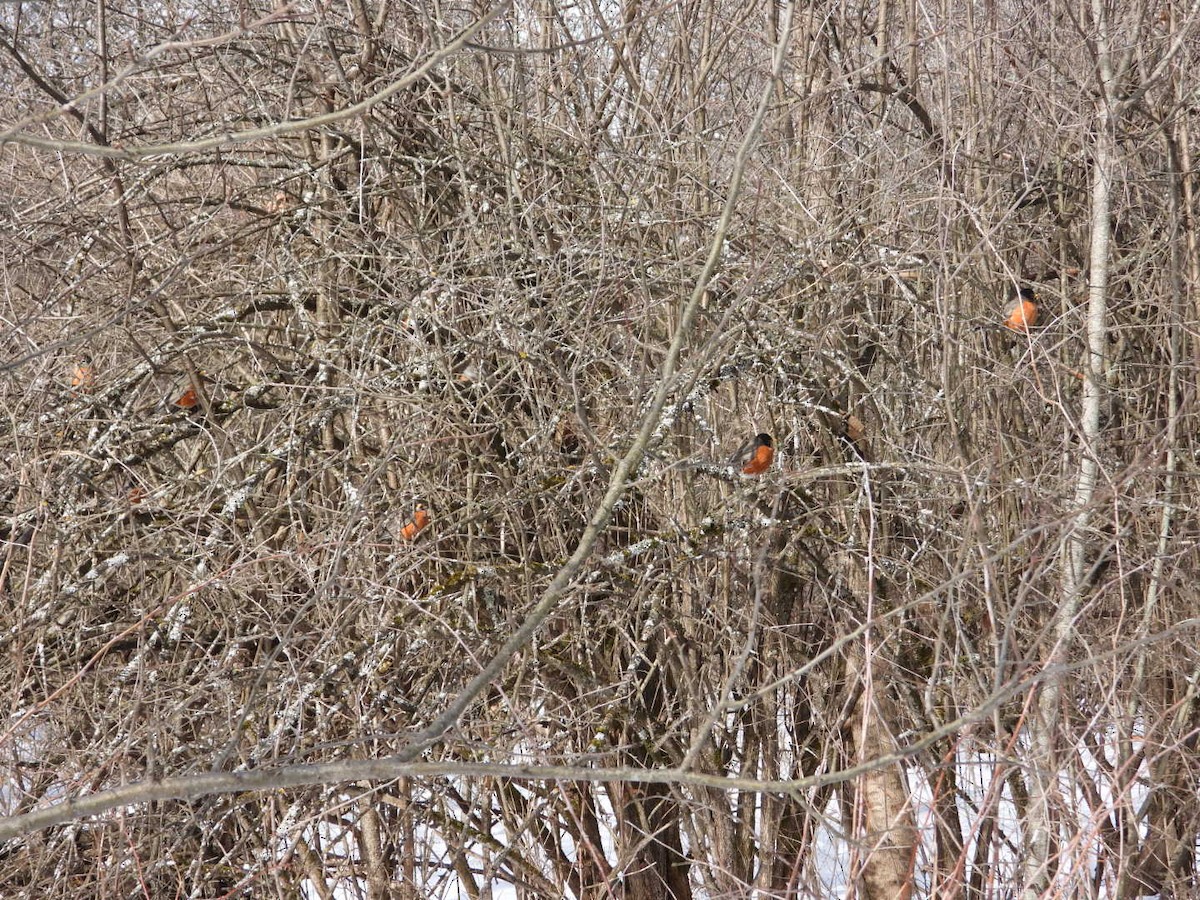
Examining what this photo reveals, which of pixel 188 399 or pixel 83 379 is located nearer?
pixel 83 379

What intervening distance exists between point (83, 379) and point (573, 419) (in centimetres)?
170

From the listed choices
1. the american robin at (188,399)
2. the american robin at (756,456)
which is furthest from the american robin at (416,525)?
the american robin at (756,456)

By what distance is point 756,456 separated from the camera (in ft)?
14.2

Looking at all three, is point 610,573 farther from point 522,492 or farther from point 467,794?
point 467,794

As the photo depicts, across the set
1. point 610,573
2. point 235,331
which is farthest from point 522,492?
point 235,331

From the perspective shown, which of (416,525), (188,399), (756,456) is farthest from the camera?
(188,399)

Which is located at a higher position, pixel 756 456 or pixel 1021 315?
pixel 1021 315

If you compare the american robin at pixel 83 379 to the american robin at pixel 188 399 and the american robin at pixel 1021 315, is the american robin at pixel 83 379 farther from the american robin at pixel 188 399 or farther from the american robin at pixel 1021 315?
the american robin at pixel 1021 315

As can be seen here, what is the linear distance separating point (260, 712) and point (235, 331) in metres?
1.42

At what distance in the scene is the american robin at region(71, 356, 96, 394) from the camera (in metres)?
4.33

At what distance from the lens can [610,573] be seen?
4391mm

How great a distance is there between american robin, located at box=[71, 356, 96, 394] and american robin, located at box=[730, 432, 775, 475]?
2.25 metres

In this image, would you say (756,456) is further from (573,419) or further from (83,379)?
(83,379)

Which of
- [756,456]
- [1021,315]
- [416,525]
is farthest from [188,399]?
[1021,315]
